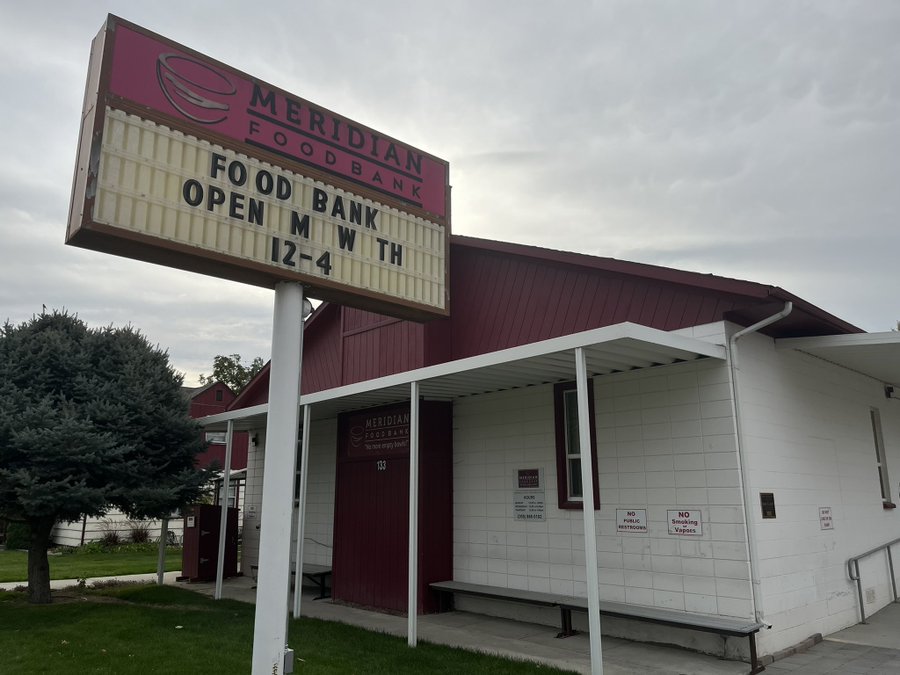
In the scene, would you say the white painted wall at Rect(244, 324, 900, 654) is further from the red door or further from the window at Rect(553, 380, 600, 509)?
the red door

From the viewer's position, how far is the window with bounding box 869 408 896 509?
10852mm

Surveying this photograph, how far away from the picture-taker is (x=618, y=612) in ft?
23.9

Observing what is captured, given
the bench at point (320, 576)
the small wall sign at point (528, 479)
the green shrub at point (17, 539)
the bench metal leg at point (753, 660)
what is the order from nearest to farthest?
the bench metal leg at point (753, 660)
the small wall sign at point (528, 479)
the bench at point (320, 576)
the green shrub at point (17, 539)

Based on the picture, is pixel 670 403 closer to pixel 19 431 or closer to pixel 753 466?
pixel 753 466

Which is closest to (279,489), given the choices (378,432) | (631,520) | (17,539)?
(631,520)

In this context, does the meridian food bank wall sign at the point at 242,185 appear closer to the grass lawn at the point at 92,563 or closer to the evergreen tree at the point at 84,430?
the evergreen tree at the point at 84,430

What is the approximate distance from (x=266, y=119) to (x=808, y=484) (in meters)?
7.50

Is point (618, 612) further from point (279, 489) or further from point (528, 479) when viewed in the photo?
point (279, 489)

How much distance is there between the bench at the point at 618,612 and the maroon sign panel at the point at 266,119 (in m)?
4.62

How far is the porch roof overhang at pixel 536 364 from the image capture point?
6.66 m

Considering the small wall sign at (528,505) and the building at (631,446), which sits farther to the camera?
the small wall sign at (528,505)

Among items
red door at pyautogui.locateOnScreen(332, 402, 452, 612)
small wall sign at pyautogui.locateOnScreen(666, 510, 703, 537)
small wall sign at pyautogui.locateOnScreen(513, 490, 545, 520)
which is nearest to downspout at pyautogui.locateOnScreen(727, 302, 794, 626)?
small wall sign at pyautogui.locateOnScreen(666, 510, 703, 537)

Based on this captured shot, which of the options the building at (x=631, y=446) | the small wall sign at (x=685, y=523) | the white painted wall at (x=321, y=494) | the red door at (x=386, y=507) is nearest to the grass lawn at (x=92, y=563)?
the white painted wall at (x=321, y=494)

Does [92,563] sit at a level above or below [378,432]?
below
